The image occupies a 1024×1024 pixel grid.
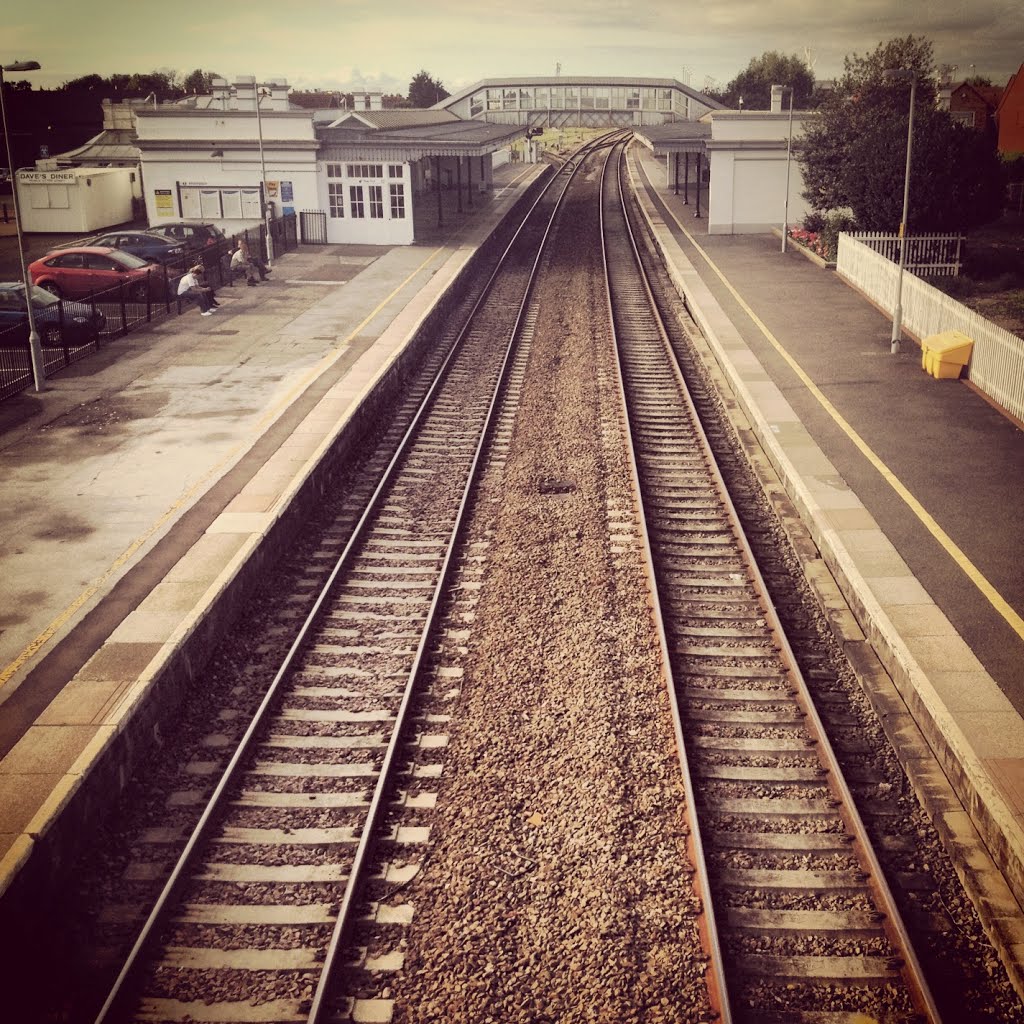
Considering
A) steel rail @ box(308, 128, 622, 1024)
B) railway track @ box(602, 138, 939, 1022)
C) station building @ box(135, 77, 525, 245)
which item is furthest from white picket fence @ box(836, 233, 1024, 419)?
station building @ box(135, 77, 525, 245)

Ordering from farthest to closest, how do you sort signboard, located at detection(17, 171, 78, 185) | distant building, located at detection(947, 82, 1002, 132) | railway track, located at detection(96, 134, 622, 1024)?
1. distant building, located at detection(947, 82, 1002, 132)
2. signboard, located at detection(17, 171, 78, 185)
3. railway track, located at detection(96, 134, 622, 1024)

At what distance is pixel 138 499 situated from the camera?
13.9 meters

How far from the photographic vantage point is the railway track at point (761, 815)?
21.5 ft

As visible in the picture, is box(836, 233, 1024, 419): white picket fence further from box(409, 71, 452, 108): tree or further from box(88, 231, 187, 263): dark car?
box(409, 71, 452, 108): tree

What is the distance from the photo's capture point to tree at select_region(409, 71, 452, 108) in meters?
105

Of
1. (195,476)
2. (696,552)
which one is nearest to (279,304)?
(195,476)

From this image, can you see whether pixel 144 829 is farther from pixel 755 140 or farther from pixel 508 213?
A: pixel 508 213

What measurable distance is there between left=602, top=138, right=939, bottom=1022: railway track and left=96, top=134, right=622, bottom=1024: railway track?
2.38 metres

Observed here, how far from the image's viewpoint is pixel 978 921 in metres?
7.07

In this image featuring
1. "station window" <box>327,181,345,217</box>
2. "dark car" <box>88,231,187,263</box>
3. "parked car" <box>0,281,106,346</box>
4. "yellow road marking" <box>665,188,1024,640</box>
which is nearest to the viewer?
"yellow road marking" <box>665,188,1024,640</box>

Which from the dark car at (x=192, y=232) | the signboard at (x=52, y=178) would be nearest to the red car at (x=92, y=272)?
the dark car at (x=192, y=232)

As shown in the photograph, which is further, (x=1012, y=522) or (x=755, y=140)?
(x=755, y=140)

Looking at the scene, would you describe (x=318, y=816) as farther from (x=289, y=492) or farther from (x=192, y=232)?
(x=192, y=232)

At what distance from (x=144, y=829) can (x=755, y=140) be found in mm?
37071
